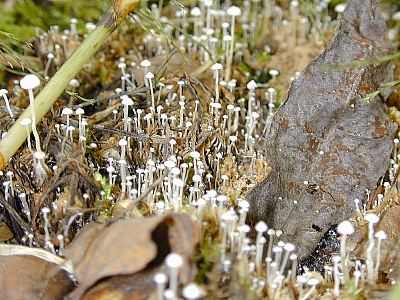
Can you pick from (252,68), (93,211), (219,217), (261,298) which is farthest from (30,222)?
(252,68)

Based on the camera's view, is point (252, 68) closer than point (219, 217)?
No

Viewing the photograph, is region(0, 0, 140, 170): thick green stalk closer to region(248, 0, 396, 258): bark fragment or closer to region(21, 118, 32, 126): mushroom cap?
region(21, 118, 32, 126): mushroom cap

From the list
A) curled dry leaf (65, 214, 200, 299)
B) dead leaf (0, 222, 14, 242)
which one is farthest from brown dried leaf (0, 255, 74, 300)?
dead leaf (0, 222, 14, 242)

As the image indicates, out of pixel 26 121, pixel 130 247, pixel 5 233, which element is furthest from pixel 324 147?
pixel 5 233

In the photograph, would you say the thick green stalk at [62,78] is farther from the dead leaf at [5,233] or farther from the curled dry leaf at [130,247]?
the curled dry leaf at [130,247]

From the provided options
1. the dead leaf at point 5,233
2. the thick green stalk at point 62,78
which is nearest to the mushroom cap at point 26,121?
the thick green stalk at point 62,78

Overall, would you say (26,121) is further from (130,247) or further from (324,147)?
(324,147)

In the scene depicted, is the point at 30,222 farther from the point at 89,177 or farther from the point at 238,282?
the point at 238,282
